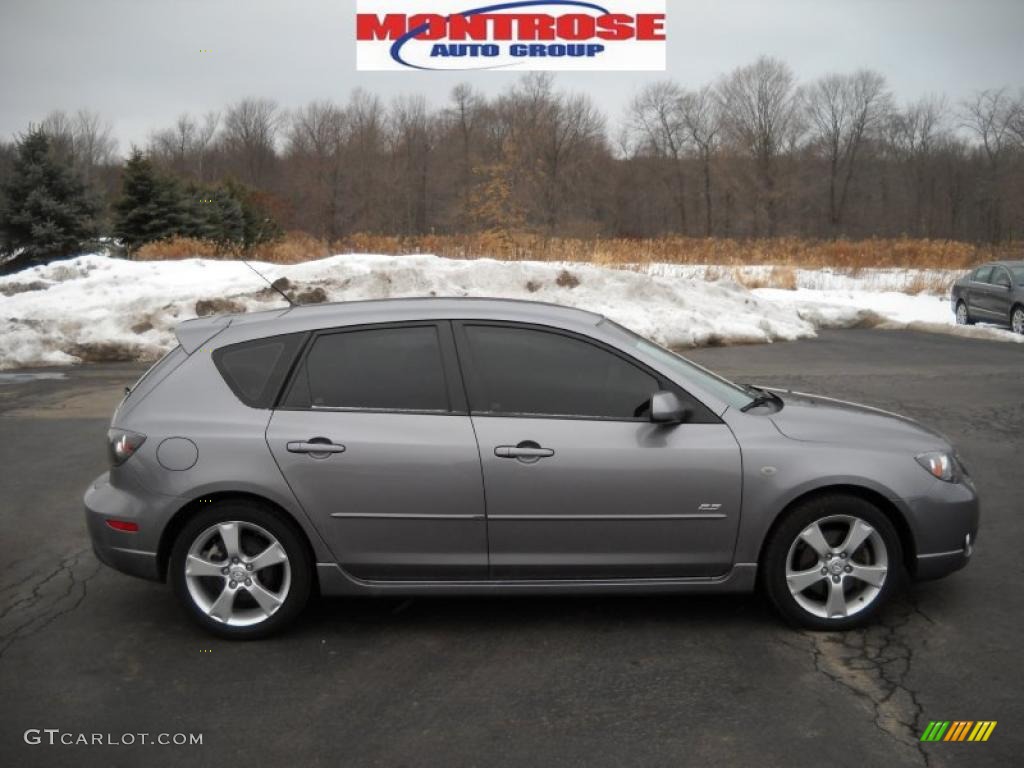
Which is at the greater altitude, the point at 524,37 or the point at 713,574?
the point at 524,37

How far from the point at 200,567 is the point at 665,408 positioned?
2250mm

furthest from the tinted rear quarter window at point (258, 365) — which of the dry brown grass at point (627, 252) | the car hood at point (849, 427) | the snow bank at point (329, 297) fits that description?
the dry brown grass at point (627, 252)

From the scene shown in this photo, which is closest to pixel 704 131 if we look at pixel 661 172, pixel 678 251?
pixel 661 172

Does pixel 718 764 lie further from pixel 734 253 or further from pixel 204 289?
pixel 734 253

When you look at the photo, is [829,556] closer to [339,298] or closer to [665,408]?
[665,408]

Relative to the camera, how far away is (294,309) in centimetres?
513

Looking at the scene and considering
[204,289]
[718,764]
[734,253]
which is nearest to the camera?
[718,764]

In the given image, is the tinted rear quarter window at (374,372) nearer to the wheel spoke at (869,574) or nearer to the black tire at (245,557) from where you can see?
the black tire at (245,557)

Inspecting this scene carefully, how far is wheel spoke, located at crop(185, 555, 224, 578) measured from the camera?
453 centimetres

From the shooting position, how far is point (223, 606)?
4.54 metres

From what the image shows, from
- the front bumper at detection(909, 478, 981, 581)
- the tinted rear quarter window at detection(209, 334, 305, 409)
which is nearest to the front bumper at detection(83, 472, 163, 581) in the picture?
the tinted rear quarter window at detection(209, 334, 305, 409)

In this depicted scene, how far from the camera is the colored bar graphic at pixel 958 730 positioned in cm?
353

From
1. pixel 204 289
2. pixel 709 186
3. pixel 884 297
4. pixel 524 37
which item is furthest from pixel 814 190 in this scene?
pixel 204 289

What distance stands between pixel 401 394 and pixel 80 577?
238cm
